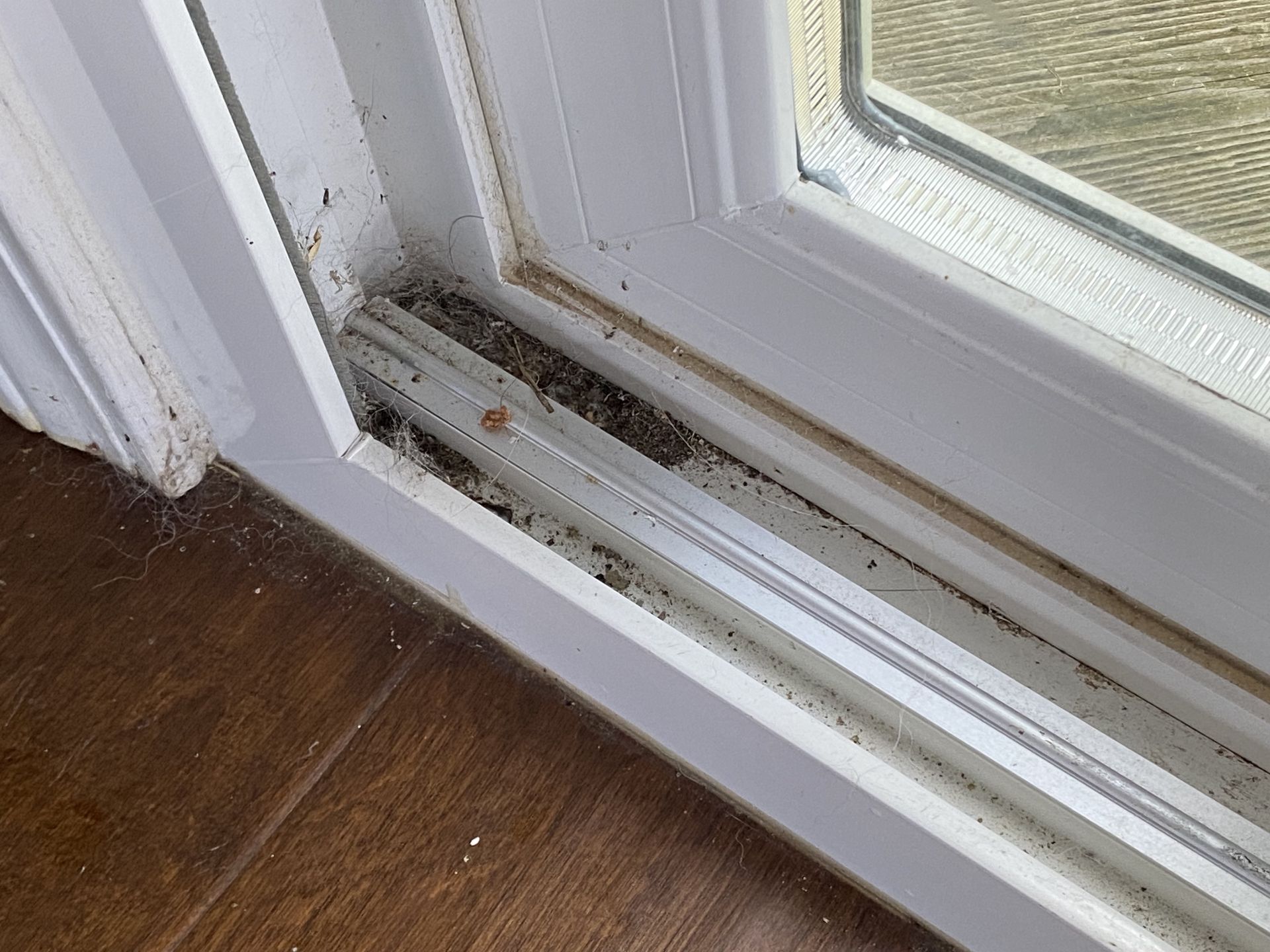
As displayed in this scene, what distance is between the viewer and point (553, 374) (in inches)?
32.4

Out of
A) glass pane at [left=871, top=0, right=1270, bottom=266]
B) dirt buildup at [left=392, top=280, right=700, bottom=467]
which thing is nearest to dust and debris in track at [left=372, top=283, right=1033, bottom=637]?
dirt buildup at [left=392, top=280, right=700, bottom=467]

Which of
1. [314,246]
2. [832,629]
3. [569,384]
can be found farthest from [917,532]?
[314,246]

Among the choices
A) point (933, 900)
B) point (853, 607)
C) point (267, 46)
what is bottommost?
point (933, 900)

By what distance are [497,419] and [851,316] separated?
0.25 m

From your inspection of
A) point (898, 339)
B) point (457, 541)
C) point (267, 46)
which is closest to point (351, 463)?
point (457, 541)

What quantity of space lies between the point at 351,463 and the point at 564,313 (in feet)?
0.56

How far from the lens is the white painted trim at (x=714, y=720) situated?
0.65 metres

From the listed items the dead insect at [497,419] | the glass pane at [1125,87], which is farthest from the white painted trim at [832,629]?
the glass pane at [1125,87]

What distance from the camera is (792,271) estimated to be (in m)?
0.65

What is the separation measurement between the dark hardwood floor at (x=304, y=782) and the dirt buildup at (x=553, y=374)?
0.58ft

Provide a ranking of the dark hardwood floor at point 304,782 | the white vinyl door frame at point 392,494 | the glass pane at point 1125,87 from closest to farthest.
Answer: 1. the glass pane at point 1125,87
2. the white vinyl door frame at point 392,494
3. the dark hardwood floor at point 304,782

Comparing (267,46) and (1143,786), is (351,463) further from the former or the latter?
(1143,786)

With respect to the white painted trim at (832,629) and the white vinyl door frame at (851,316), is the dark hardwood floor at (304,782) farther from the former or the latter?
the white vinyl door frame at (851,316)

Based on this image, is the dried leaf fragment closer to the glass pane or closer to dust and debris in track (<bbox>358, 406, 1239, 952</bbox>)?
dust and debris in track (<bbox>358, 406, 1239, 952</bbox>)
